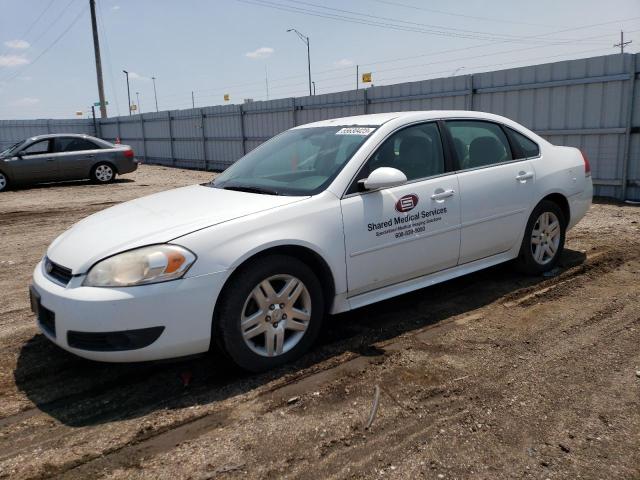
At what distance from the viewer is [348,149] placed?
13.4 feet

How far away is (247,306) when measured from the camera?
3.38 m

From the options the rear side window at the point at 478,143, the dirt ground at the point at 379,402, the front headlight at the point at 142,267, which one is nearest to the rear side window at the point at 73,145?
the dirt ground at the point at 379,402

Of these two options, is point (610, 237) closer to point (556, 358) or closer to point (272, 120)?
point (556, 358)

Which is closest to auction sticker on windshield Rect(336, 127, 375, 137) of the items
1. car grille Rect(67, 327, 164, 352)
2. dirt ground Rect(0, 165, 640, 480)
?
dirt ground Rect(0, 165, 640, 480)

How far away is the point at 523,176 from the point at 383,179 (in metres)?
1.72

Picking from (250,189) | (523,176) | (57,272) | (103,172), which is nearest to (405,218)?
(250,189)

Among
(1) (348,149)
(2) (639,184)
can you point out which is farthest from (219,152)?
(1) (348,149)

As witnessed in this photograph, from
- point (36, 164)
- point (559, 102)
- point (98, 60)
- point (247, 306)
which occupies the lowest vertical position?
point (247, 306)

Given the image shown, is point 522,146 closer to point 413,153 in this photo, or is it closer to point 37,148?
point 413,153

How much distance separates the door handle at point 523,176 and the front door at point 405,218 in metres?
0.79

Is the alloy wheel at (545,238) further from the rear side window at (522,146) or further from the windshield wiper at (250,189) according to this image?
the windshield wiper at (250,189)

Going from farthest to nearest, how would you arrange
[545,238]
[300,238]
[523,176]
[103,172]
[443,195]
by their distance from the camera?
[103,172]
[545,238]
[523,176]
[443,195]
[300,238]

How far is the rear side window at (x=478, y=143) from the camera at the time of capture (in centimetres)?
456

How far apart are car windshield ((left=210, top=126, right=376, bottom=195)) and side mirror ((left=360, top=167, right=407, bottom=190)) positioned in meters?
0.26
